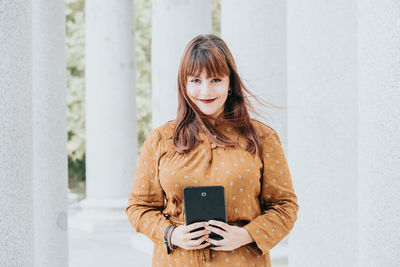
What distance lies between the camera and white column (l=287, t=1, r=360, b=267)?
2625 cm

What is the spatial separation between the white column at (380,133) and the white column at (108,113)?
53376mm

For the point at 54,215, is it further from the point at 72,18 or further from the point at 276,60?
the point at 72,18

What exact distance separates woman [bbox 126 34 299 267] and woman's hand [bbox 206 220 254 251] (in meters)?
0.03

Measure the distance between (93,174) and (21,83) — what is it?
51136mm

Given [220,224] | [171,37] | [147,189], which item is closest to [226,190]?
[220,224]

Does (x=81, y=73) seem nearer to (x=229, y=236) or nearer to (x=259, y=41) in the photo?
(x=259, y=41)

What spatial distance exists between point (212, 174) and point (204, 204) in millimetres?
1315

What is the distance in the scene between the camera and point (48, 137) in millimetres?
32969

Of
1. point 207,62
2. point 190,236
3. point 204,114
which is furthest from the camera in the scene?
point 204,114

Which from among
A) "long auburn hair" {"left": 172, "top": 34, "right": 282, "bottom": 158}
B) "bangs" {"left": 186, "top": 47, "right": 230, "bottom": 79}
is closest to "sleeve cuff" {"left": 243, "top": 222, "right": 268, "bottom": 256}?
"long auburn hair" {"left": 172, "top": 34, "right": 282, "bottom": 158}

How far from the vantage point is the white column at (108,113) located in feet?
228

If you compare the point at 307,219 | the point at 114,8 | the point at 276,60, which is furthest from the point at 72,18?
the point at 307,219

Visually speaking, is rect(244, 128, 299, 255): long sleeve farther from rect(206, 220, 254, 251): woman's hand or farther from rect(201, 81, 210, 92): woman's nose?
rect(201, 81, 210, 92): woman's nose

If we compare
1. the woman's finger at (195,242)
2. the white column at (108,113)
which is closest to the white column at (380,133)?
the woman's finger at (195,242)
